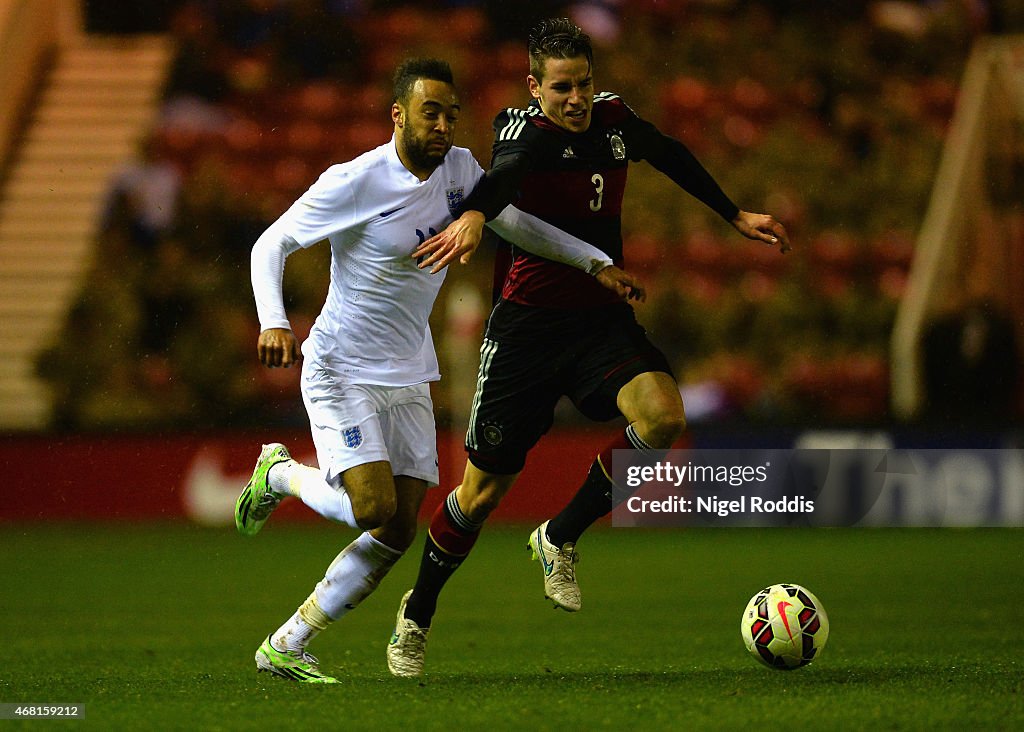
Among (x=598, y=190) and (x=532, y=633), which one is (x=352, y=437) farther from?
(x=532, y=633)

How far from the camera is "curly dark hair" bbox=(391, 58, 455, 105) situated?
5.07m

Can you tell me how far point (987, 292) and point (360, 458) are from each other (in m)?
9.15

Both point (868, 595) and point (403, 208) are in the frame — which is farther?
point (868, 595)

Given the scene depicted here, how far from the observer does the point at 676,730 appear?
13.3 feet

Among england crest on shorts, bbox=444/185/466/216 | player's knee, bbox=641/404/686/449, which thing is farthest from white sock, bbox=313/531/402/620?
england crest on shorts, bbox=444/185/466/216

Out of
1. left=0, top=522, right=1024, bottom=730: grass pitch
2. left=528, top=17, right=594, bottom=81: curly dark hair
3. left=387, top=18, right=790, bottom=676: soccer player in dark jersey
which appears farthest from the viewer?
left=387, top=18, right=790, bottom=676: soccer player in dark jersey

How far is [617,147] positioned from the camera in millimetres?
5594

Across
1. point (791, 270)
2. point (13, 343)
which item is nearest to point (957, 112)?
point (791, 270)

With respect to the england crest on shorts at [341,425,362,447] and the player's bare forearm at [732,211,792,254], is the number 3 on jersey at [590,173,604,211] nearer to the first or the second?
the player's bare forearm at [732,211,792,254]

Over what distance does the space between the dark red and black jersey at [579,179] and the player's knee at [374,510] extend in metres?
1.01

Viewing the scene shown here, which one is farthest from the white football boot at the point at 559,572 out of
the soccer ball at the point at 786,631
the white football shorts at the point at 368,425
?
the soccer ball at the point at 786,631

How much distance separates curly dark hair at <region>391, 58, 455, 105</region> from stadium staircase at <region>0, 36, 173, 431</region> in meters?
8.74

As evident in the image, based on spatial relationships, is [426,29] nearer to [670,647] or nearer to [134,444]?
[134,444]

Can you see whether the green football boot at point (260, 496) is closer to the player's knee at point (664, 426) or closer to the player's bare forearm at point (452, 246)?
the player's bare forearm at point (452, 246)
